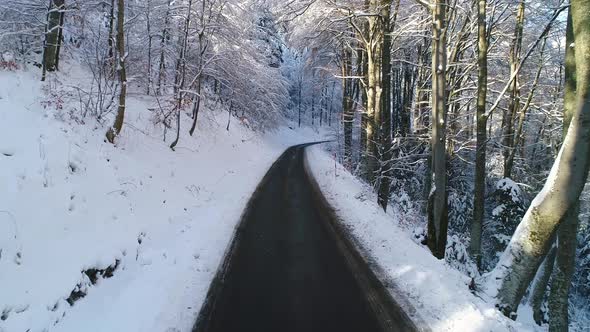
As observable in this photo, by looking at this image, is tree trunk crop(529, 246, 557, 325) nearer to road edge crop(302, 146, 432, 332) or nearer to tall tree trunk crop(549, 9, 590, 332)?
tall tree trunk crop(549, 9, 590, 332)

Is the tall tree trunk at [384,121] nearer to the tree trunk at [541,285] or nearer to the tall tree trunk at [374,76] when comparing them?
the tall tree trunk at [374,76]

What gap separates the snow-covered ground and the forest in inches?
58.3

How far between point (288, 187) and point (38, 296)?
35.3 feet

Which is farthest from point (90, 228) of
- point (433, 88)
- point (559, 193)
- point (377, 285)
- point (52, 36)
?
point (52, 36)

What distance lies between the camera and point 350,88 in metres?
28.2

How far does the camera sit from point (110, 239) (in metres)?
6.44

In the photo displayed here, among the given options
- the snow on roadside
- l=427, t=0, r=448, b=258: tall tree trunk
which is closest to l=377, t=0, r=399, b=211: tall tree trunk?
the snow on roadside

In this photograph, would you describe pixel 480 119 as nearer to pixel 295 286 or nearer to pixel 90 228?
pixel 295 286

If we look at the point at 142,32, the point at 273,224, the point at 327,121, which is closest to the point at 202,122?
the point at 142,32

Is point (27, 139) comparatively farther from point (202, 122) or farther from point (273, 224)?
point (202, 122)

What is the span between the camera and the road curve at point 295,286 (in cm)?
458

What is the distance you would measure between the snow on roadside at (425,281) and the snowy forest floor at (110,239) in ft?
0.07

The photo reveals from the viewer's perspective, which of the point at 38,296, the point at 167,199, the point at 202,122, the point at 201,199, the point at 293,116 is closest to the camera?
the point at 38,296

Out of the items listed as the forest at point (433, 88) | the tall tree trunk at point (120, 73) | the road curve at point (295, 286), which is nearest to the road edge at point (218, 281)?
the road curve at point (295, 286)
